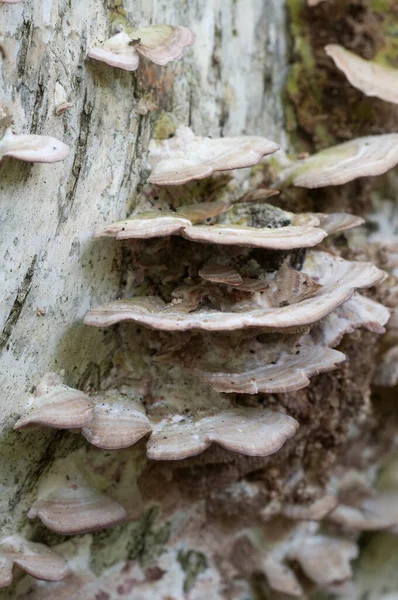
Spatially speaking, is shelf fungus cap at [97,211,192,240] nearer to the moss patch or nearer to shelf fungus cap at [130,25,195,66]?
shelf fungus cap at [130,25,195,66]

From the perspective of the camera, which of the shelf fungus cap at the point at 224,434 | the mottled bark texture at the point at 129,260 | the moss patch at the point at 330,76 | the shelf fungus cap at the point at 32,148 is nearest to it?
the shelf fungus cap at the point at 32,148

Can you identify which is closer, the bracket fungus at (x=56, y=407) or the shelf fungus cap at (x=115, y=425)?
the bracket fungus at (x=56, y=407)

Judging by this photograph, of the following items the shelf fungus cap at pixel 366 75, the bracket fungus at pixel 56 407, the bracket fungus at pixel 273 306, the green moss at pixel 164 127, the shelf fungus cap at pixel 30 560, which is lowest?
the shelf fungus cap at pixel 30 560

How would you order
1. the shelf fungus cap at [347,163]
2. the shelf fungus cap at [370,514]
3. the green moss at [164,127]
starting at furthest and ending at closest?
the shelf fungus cap at [370,514]
the green moss at [164,127]
the shelf fungus cap at [347,163]

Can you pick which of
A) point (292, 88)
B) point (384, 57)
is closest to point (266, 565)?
point (292, 88)

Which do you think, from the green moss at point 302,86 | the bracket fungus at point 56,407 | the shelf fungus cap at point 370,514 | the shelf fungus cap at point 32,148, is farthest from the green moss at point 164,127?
the shelf fungus cap at point 370,514

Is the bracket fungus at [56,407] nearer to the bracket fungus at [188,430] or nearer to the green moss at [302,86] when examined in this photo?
the bracket fungus at [188,430]

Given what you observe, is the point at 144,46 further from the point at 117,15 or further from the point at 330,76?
the point at 330,76

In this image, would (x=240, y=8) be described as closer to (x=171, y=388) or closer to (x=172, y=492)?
(x=171, y=388)
